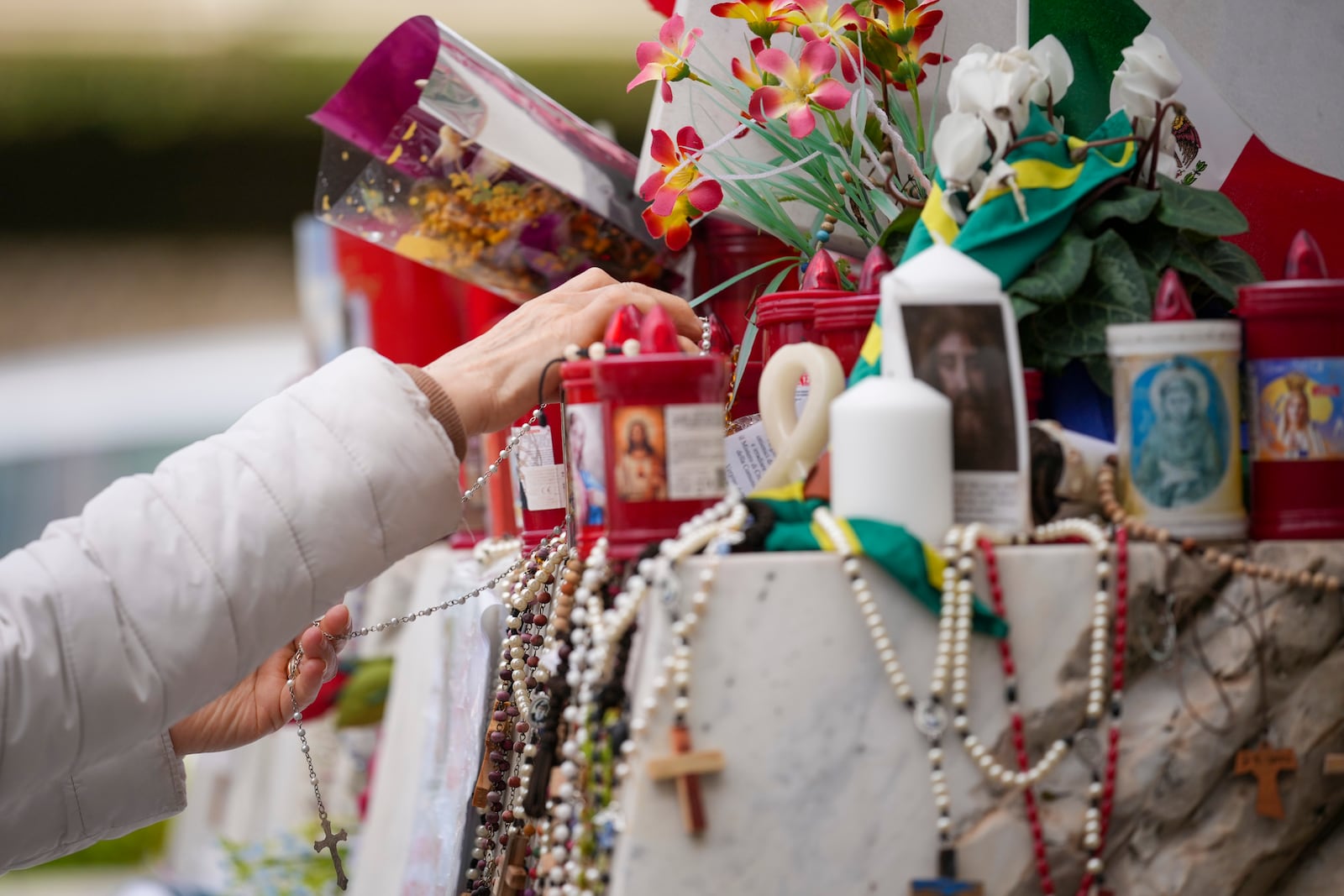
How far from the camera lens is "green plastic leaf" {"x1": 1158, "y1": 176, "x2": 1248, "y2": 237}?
94cm

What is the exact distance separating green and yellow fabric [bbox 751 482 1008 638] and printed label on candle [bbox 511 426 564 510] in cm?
40

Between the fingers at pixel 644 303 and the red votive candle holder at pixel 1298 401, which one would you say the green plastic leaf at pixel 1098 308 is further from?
the fingers at pixel 644 303

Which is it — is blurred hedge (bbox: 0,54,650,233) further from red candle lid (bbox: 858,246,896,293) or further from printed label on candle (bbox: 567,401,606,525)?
printed label on candle (bbox: 567,401,606,525)

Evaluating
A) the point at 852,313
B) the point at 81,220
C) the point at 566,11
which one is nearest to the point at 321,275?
the point at 566,11

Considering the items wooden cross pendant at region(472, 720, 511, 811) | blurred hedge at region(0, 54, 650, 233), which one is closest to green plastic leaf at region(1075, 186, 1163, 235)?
wooden cross pendant at region(472, 720, 511, 811)

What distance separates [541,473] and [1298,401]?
2.14 ft

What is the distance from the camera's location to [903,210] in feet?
3.55

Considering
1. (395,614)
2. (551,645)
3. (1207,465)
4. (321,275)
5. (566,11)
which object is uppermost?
(566,11)

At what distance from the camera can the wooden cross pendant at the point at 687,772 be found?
30.1 inches

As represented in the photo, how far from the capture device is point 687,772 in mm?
765

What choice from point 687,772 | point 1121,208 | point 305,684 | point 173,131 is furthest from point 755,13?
point 173,131

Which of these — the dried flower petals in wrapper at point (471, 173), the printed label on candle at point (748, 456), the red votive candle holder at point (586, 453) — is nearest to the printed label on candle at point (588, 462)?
the red votive candle holder at point (586, 453)

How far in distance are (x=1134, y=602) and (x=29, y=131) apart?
5.54 metres

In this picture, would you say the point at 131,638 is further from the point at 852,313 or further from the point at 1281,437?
the point at 1281,437
